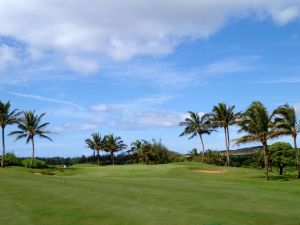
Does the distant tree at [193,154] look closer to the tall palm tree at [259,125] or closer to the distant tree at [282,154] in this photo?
the distant tree at [282,154]

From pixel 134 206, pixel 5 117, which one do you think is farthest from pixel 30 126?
pixel 134 206

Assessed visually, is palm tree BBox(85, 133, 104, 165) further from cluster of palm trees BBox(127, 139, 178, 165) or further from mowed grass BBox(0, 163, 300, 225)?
mowed grass BBox(0, 163, 300, 225)

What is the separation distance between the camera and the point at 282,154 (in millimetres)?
90625

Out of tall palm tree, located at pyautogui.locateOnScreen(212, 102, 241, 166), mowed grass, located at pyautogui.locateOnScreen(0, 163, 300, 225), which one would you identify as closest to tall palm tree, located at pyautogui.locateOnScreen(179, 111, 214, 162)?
tall palm tree, located at pyautogui.locateOnScreen(212, 102, 241, 166)

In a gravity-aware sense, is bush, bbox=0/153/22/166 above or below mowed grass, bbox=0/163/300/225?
above

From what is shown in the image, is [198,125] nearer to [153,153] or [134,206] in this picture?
[153,153]

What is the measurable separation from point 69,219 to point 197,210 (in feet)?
21.7


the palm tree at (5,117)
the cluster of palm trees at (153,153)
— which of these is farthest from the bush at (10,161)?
the cluster of palm trees at (153,153)

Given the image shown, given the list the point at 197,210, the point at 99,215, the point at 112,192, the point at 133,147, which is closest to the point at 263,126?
the point at 112,192

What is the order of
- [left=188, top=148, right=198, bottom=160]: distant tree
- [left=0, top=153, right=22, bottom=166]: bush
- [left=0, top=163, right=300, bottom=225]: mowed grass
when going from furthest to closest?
[left=188, top=148, right=198, bottom=160]: distant tree < [left=0, top=153, right=22, bottom=166]: bush < [left=0, top=163, right=300, bottom=225]: mowed grass

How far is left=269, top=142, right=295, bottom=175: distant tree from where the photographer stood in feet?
293

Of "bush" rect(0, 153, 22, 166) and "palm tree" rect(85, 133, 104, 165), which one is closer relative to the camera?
"bush" rect(0, 153, 22, 166)

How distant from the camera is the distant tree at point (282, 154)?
293ft

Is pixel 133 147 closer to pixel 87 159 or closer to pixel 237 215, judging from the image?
pixel 87 159
